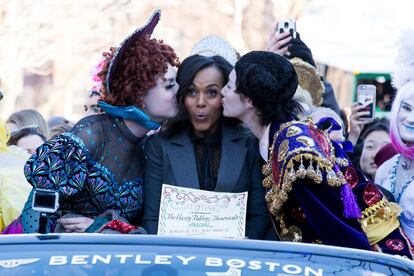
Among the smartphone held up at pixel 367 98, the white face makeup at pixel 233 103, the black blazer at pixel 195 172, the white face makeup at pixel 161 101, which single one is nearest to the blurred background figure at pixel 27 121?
the smartphone held up at pixel 367 98

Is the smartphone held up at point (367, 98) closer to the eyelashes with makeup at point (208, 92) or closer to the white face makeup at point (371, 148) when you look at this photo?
the white face makeup at point (371, 148)

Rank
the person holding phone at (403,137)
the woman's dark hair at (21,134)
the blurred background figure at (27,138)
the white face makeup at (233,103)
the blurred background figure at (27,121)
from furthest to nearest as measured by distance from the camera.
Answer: the blurred background figure at (27,121) < the woman's dark hair at (21,134) < the blurred background figure at (27,138) < the person holding phone at (403,137) < the white face makeup at (233,103)

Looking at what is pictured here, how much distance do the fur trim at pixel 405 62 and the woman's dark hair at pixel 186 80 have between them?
43.3 inches

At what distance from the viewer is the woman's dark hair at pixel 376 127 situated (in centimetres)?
931

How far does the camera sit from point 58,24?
25516 mm

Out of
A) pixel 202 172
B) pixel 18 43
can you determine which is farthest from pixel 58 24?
pixel 202 172

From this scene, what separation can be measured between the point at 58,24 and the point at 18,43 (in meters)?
1.09

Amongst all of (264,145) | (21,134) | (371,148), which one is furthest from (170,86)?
(21,134)

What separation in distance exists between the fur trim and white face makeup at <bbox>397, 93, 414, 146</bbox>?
0.18 meters

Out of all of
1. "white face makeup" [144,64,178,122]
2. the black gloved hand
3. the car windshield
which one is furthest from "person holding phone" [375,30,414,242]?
the car windshield

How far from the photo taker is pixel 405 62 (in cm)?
673

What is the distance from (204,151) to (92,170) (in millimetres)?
591

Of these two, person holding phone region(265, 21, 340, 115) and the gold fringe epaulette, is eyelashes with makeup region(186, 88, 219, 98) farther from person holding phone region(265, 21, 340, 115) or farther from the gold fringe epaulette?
person holding phone region(265, 21, 340, 115)

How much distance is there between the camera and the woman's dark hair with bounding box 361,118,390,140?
30.6ft
